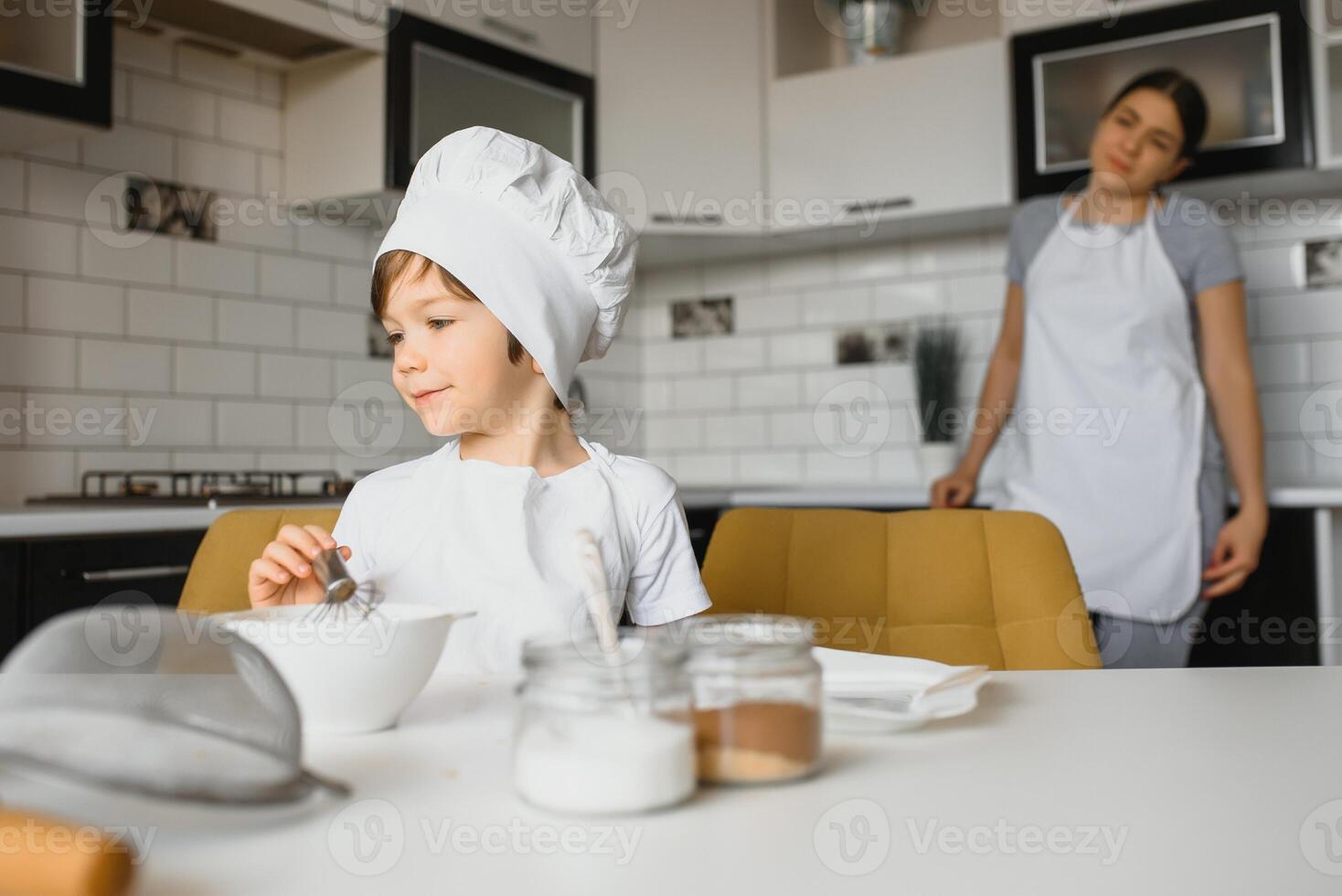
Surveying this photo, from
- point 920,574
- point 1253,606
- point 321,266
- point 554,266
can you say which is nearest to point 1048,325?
point 1253,606

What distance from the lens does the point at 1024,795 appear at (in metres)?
0.49

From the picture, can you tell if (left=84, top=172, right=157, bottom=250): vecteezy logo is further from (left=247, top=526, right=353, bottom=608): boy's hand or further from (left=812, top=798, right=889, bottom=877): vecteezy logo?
(left=812, top=798, right=889, bottom=877): vecteezy logo

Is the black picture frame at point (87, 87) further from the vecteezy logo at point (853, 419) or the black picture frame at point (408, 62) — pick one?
the vecteezy logo at point (853, 419)

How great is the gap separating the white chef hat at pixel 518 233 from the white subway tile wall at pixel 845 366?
6.20ft

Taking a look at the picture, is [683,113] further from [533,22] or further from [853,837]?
[853,837]

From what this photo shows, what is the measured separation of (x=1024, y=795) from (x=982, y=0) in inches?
113

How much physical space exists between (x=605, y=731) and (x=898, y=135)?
2.50 m

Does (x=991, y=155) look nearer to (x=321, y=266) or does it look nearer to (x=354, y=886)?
(x=321, y=266)

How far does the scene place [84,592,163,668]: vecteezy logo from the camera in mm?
434

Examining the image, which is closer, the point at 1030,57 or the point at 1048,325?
the point at 1048,325

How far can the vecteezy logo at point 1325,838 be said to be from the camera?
0.41m

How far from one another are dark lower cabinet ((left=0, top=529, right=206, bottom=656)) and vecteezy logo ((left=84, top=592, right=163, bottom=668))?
4.10 ft

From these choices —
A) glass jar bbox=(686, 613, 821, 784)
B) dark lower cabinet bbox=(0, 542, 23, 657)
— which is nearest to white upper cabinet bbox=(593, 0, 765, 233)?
dark lower cabinet bbox=(0, 542, 23, 657)

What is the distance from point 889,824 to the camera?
1.46ft
